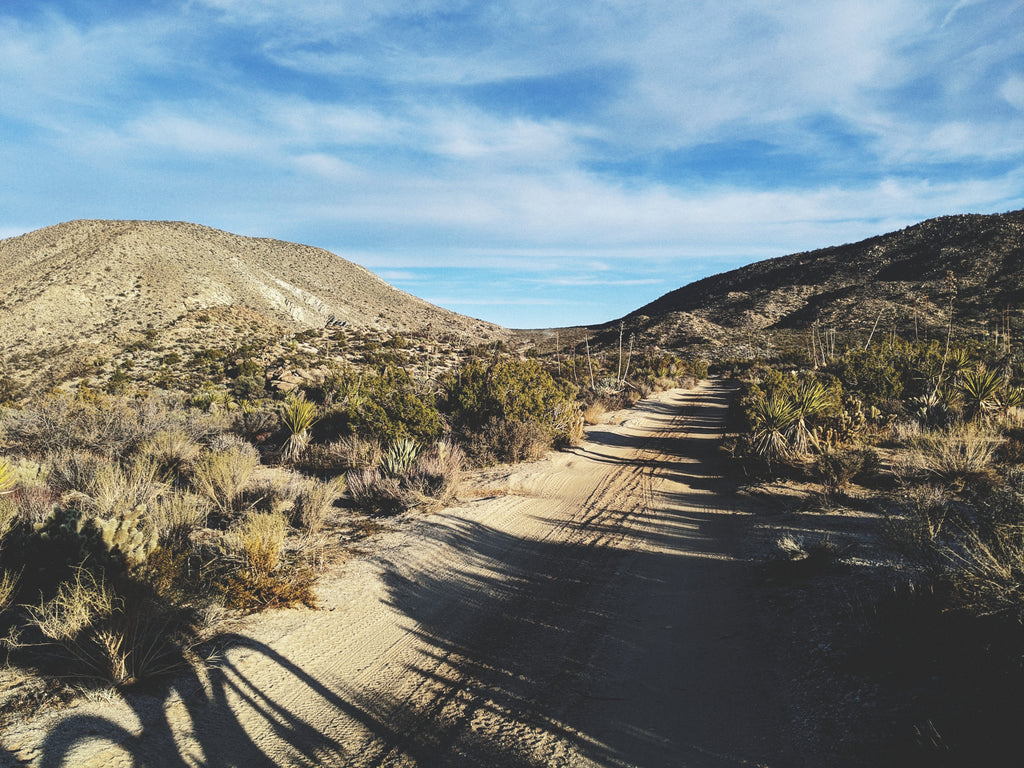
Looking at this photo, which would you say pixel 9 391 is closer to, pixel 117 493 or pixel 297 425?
pixel 297 425

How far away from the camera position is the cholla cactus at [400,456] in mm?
8984

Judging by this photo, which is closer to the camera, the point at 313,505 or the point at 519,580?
the point at 519,580

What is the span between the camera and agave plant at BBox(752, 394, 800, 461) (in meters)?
9.31

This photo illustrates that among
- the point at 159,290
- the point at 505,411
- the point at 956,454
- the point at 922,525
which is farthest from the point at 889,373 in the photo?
the point at 159,290

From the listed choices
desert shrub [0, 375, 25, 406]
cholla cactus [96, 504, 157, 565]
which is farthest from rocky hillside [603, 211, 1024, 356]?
desert shrub [0, 375, 25, 406]

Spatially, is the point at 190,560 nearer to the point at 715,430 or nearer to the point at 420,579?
the point at 420,579

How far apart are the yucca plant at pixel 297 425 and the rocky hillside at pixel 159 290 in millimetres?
28010

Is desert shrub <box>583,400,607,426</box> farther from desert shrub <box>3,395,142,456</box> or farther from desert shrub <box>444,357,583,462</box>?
desert shrub <box>3,395,142,456</box>

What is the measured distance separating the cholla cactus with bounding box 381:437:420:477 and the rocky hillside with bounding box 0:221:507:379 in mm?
31707

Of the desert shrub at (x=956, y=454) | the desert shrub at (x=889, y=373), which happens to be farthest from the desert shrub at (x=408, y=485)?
the desert shrub at (x=889, y=373)

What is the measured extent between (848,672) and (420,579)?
433 cm

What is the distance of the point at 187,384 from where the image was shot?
23172 mm

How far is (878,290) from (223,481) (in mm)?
76999

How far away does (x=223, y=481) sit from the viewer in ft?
24.4
